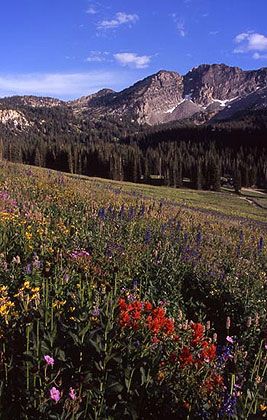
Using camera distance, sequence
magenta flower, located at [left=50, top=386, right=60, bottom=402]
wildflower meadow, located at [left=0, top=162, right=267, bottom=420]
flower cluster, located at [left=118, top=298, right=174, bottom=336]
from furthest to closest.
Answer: flower cluster, located at [left=118, top=298, right=174, bottom=336] < wildflower meadow, located at [left=0, top=162, right=267, bottom=420] < magenta flower, located at [left=50, top=386, right=60, bottom=402]

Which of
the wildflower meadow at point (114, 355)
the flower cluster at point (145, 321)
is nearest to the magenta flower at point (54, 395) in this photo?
the wildflower meadow at point (114, 355)

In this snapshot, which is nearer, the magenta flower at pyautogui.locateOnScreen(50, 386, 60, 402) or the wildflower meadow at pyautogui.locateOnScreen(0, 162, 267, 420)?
the magenta flower at pyautogui.locateOnScreen(50, 386, 60, 402)

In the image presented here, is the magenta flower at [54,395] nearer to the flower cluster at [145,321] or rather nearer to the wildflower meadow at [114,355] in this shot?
the wildflower meadow at [114,355]

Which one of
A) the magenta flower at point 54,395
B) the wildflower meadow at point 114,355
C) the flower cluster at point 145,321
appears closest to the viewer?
the magenta flower at point 54,395

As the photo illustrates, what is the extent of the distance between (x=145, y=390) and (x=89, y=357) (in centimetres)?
58

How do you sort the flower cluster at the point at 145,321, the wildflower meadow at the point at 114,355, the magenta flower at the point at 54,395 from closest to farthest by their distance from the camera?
1. the magenta flower at the point at 54,395
2. the wildflower meadow at the point at 114,355
3. the flower cluster at the point at 145,321

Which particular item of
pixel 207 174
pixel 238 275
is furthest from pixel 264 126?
pixel 238 275

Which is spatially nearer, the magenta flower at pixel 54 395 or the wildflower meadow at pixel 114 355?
the magenta flower at pixel 54 395

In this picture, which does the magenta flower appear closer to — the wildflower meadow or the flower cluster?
the wildflower meadow

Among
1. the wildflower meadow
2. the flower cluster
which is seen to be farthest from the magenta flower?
the flower cluster

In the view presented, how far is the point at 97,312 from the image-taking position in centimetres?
334

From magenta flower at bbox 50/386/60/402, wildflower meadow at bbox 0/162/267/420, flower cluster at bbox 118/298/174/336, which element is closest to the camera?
magenta flower at bbox 50/386/60/402

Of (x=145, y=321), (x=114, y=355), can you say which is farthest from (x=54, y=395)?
(x=145, y=321)

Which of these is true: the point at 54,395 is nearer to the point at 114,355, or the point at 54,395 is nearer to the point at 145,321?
the point at 114,355
